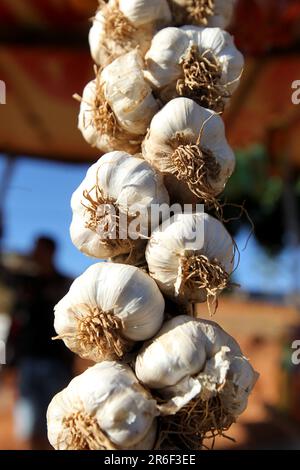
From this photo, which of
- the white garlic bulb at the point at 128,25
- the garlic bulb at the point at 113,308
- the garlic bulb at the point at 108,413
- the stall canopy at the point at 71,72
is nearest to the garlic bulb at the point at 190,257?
the garlic bulb at the point at 113,308

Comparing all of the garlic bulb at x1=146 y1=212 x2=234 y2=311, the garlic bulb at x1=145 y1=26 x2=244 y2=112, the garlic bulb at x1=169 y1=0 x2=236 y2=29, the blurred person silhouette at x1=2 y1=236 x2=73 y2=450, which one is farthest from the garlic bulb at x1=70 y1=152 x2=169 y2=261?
the blurred person silhouette at x1=2 y1=236 x2=73 y2=450

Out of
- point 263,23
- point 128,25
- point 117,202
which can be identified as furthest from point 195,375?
point 263,23

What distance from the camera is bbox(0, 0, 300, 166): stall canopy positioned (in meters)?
2.24

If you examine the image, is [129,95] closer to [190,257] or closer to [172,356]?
[190,257]

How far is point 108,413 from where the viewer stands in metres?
0.67

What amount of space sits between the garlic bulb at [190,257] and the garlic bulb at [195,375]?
41 mm

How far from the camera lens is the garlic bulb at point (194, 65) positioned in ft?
2.68

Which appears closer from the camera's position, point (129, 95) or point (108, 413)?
point (108, 413)

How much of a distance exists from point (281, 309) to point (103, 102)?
9.25 metres

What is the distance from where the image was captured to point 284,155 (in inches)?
129

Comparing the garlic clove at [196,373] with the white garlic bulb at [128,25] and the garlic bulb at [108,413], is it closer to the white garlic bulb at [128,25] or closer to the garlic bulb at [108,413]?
the garlic bulb at [108,413]

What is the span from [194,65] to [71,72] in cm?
197

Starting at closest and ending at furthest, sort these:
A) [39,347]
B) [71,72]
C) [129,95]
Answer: [129,95] → [39,347] → [71,72]

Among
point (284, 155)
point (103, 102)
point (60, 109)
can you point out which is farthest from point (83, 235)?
point (284, 155)
